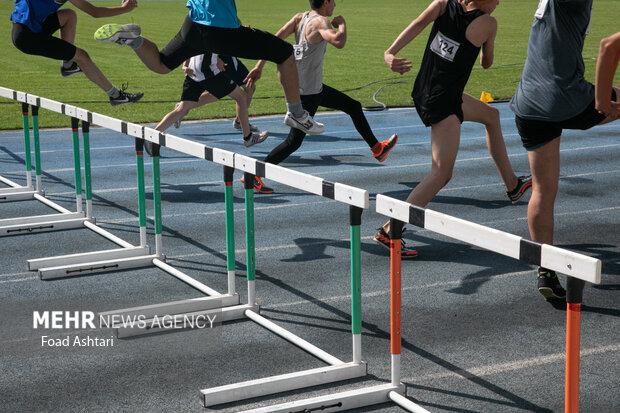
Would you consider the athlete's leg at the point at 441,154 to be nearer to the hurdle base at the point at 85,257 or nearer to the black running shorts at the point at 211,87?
the hurdle base at the point at 85,257

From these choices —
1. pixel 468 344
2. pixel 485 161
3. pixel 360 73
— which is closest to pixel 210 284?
pixel 468 344

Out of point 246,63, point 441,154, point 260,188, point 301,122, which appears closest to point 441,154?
point 441,154

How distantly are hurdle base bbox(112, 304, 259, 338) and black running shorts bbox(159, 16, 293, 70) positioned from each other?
213 cm

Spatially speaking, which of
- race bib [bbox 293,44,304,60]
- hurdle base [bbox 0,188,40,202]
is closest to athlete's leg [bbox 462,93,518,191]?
race bib [bbox 293,44,304,60]

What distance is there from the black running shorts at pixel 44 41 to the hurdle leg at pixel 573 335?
622 cm

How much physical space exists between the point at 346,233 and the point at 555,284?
2.49 meters

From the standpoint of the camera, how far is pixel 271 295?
5.79m

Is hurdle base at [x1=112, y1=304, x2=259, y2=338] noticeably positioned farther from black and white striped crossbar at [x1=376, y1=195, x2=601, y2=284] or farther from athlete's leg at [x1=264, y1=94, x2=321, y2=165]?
athlete's leg at [x1=264, y1=94, x2=321, y2=165]

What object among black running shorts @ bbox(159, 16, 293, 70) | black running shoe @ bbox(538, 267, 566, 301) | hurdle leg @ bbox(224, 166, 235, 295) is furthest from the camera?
black running shorts @ bbox(159, 16, 293, 70)

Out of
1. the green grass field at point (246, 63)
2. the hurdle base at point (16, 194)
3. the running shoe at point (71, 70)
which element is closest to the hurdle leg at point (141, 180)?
the running shoe at point (71, 70)

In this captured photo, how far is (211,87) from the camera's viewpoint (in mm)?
10477

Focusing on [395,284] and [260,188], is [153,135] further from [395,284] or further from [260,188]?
[260,188]

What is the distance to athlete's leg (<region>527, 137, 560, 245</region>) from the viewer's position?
535 centimetres

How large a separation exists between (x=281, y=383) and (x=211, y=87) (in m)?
6.80
